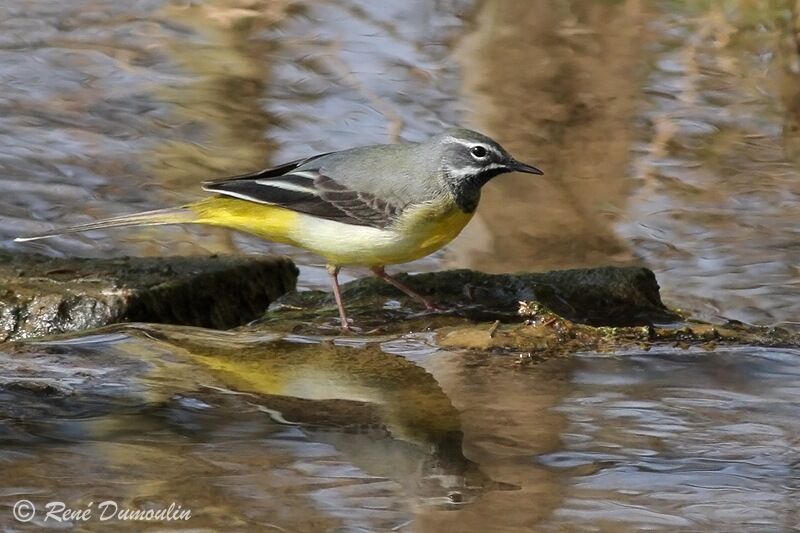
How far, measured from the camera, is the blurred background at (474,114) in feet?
37.7

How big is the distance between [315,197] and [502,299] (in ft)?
4.04

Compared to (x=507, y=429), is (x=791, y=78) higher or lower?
lower

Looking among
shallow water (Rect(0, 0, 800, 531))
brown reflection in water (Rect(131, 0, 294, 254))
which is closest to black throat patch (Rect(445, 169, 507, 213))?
shallow water (Rect(0, 0, 800, 531))

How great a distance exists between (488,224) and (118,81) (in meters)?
4.54

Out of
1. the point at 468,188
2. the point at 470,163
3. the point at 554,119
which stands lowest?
the point at 554,119

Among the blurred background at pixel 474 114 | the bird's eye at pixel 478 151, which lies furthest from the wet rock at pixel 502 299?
the blurred background at pixel 474 114

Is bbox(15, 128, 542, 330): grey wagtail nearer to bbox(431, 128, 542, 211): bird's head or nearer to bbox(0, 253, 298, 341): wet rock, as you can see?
bbox(431, 128, 542, 211): bird's head

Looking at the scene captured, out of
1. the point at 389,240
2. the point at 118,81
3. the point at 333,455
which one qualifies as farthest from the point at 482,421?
the point at 118,81

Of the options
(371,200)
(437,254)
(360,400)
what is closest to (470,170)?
(371,200)

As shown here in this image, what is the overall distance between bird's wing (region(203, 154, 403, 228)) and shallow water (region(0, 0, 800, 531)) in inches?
38.0

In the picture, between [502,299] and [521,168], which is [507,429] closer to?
[502,299]

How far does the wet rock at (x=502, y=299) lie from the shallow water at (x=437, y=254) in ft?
2.61

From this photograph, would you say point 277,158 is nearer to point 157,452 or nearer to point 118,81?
point 118,81

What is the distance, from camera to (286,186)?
8281 millimetres
